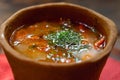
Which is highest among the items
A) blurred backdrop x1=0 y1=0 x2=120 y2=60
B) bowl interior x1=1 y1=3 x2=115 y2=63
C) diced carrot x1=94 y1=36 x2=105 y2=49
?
bowl interior x1=1 y1=3 x2=115 y2=63

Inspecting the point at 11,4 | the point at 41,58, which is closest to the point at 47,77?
the point at 41,58

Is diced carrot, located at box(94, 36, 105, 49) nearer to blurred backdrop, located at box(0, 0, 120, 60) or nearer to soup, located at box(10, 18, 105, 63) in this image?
soup, located at box(10, 18, 105, 63)

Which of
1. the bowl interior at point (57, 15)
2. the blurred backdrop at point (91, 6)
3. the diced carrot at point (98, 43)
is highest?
the bowl interior at point (57, 15)

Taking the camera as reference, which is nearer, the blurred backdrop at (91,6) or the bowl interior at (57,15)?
the bowl interior at (57,15)

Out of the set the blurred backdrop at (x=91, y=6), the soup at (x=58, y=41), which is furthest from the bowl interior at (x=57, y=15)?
the blurred backdrop at (x=91, y=6)

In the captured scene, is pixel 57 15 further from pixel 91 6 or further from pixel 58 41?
pixel 91 6

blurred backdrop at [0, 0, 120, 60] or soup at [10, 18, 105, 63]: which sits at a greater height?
soup at [10, 18, 105, 63]

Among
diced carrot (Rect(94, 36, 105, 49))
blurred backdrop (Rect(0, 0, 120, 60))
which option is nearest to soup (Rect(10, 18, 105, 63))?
diced carrot (Rect(94, 36, 105, 49))

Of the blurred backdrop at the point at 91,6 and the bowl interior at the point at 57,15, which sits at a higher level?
the bowl interior at the point at 57,15

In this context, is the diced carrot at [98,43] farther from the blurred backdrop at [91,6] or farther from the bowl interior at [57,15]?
the blurred backdrop at [91,6]

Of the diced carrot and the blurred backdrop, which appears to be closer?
the diced carrot
